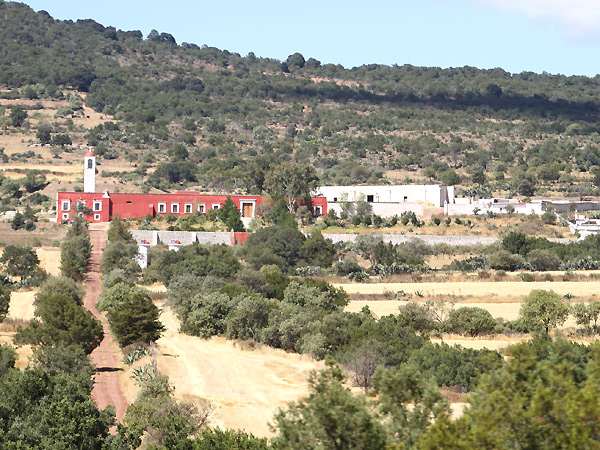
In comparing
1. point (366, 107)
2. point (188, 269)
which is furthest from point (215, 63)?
point (188, 269)

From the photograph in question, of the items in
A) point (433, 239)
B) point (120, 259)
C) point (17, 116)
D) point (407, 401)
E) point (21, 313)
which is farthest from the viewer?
point (17, 116)

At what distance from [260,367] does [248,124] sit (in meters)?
104

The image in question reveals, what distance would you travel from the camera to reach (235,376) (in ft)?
98.1

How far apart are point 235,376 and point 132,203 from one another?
146 ft

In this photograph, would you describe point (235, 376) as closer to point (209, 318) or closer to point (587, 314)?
point (209, 318)

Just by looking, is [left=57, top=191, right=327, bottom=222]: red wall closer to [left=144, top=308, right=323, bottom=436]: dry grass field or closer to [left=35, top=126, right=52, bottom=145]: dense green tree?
[left=144, top=308, right=323, bottom=436]: dry grass field

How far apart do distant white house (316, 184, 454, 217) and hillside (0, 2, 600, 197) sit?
329 inches

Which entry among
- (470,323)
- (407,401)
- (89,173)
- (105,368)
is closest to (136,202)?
(89,173)

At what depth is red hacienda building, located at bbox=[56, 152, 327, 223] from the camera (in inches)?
2753

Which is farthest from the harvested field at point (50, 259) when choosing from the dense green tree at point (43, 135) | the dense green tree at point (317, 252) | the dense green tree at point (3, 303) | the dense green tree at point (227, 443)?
the dense green tree at point (43, 135)

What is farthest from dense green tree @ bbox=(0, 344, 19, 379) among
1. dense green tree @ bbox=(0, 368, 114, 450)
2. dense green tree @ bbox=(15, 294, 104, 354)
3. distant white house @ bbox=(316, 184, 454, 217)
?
distant white house @ bbox=(316, 184, 454, 217)

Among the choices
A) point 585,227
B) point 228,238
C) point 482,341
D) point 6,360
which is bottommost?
point 482,341

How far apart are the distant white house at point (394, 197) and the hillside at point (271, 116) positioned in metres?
8.35

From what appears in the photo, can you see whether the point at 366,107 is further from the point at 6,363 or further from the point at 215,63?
the point at 6,363
